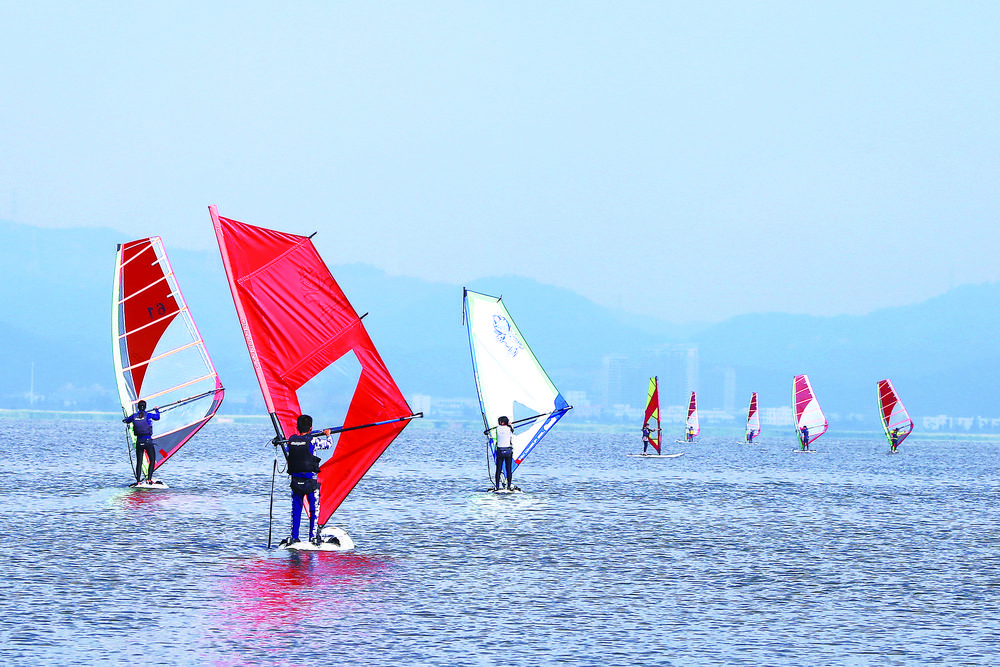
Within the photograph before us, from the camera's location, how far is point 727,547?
78.2 ft

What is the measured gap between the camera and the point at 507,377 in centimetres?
3941

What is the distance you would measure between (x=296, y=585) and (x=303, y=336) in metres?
5.61

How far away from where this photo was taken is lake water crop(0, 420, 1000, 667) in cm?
1334

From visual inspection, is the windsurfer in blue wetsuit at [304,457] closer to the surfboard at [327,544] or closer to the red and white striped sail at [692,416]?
the surfboard at [327,544]

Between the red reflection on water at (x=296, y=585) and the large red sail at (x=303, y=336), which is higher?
the large red sail at (x=303, y=336)

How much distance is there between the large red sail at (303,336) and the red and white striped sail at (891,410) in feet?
280

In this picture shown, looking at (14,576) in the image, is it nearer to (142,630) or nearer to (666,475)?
(142,630)

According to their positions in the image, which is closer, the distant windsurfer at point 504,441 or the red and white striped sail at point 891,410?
the distant windsurfer at point 504,441

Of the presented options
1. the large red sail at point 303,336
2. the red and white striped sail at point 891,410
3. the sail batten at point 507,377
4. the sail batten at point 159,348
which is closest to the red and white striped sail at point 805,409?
the red and white striped sail at point 891,410

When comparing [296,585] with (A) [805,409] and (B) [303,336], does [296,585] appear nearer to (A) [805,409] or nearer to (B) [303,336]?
(B) [303,336]

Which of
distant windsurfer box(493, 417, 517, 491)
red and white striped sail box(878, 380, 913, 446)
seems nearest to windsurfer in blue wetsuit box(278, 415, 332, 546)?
distant windsurfer box(493, 417, 517, 491)

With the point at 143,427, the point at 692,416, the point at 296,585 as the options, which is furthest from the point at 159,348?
the point at 692,416

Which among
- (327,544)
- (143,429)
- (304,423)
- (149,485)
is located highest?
(304,423)

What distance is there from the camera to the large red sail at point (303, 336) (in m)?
21.5
